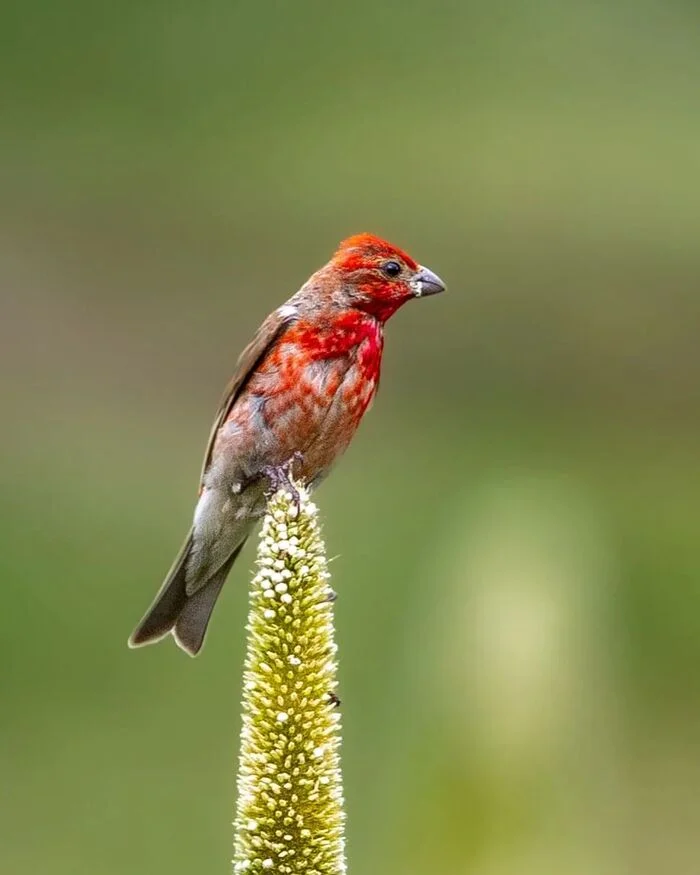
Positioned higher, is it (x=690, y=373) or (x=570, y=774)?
(x=690, y=373)

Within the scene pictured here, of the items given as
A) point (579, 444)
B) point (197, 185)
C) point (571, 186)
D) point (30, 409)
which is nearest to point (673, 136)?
point (571, 186)

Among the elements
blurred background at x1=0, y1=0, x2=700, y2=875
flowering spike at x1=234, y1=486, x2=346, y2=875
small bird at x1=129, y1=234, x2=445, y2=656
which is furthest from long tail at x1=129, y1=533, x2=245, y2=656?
flowering spike at x1=234, y1=486, x2=346, y2=875

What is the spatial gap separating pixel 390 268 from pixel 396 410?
13.6 meters

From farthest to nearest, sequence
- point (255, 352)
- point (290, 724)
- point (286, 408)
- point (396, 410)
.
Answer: point (396, 410)
point (255, 352)
point (286, 408)
point (290, 724)

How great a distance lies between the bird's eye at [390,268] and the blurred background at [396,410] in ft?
3.09

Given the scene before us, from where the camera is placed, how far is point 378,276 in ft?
19.3

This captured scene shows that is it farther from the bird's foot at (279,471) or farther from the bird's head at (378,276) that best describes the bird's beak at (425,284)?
the bird's foot at (279,471)

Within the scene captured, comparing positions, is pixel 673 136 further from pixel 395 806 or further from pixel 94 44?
pixel 395 806

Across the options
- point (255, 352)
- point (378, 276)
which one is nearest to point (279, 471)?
point (255, 352)

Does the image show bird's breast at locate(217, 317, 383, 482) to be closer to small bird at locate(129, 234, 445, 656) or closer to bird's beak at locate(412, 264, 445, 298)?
small bird at locate(129, 234, 445, 656)

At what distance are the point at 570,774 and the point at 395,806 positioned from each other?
1.22 ft

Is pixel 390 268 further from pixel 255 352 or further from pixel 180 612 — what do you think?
pixel 180 612

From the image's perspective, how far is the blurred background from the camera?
369 cm

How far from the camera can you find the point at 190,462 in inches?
651
